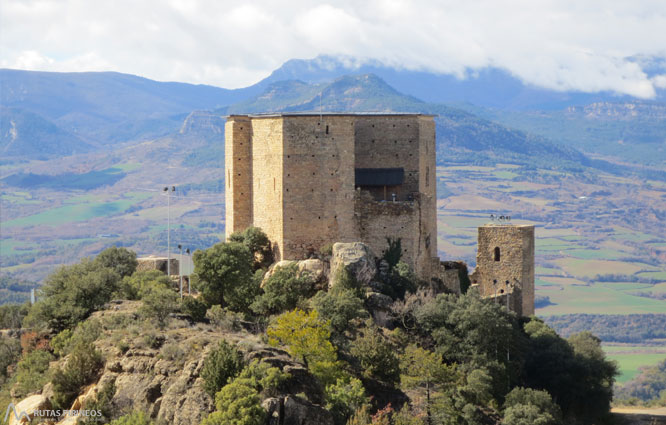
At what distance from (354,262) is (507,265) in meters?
14.4

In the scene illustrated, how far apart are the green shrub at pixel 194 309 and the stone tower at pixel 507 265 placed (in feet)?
67.1

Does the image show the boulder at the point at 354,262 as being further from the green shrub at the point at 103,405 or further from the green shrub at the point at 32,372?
the green shrub at the point at 103,405

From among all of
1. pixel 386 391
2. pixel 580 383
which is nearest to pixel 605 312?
pixel 580 383

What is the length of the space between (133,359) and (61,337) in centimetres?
643

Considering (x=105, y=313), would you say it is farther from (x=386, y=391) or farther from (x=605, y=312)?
(x=605, y=312)

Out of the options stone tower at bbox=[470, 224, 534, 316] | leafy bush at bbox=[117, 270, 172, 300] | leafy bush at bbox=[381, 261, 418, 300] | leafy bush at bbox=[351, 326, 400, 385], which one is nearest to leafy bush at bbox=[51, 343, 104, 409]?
leafy bush at bbox=[117, 270, 172, 300]

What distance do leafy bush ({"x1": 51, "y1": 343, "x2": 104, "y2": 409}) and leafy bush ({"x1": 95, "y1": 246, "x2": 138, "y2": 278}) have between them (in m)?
14.7

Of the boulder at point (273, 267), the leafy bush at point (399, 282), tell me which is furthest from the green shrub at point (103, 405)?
the leafy bush at point (399, 282)

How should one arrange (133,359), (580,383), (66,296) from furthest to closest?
(580,383) → (66,296) → (133,359)

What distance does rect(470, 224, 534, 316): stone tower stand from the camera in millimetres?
60812

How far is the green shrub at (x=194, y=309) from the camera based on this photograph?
45.1m

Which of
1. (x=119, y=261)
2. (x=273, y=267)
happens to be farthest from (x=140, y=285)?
(x=273, y=267)

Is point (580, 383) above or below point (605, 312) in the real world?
above

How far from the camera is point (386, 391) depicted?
4319 centimetres
